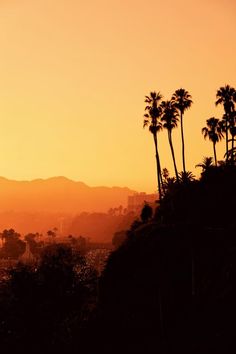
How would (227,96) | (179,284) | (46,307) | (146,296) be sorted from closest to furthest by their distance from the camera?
1. (179,284)
2. (46,307)
3. (146,296)
4. (227,96)

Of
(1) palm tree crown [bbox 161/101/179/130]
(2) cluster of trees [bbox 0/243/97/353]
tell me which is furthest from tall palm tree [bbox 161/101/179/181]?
(2) cluster of trees [bbox 0/243/97/353]

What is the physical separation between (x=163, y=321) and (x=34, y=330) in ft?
37.2

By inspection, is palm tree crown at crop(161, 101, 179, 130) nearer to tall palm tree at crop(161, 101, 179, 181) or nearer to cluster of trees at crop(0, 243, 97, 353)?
tall palm tree at crop(161, 101, 179, 181)

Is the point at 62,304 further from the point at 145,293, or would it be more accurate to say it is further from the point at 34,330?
the point at 145,293

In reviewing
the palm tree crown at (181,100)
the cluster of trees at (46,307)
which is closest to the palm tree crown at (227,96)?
the palm tree crown at (181,100)

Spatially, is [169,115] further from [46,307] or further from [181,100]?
[46,307]

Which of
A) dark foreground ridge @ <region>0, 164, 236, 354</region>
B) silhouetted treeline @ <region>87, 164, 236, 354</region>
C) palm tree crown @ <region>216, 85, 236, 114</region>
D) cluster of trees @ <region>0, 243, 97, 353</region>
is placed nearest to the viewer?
silhouetted treeline @ <region>87, 164, 236, 354</region>

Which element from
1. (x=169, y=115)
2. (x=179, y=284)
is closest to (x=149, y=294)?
(x=179, y=284)

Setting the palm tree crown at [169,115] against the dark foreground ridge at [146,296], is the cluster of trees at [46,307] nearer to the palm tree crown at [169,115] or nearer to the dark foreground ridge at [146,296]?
the dark foreground ridge at [146,296]

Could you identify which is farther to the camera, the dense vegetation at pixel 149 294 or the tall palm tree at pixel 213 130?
the tall palm tree at pixel 213 130

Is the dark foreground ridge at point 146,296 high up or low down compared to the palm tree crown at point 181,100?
down

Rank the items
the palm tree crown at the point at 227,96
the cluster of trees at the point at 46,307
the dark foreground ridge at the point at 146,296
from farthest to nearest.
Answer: the palm tree crown at the point at 227,96 → the cluster of trees at the point at 46,307 → the dark foreground ridge at the point at 146,296

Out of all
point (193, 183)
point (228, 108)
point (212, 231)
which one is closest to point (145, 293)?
point (212, 231)

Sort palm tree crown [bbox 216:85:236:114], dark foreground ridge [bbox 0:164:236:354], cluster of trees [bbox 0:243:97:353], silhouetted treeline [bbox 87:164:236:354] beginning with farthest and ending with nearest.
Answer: palm tree crown [bbox 216:85:236:114], cluster of trees [bbox 0:243:97:353], dark foreground ridge [bbox 0:164:236:354], silhouetted treeline [bbox 87:164:236:354]
